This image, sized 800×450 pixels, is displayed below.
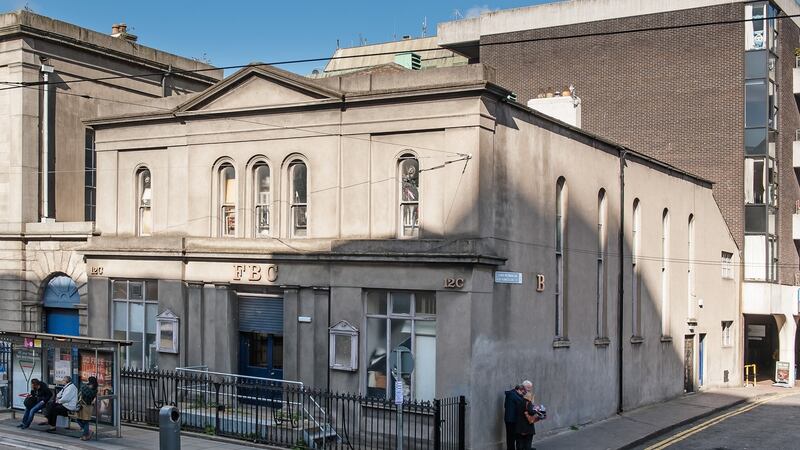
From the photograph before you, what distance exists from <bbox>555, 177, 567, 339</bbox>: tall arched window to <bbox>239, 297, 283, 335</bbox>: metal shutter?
6.97m

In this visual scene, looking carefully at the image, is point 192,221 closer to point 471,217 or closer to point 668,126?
point 471,217

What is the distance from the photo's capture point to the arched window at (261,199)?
2389 cm

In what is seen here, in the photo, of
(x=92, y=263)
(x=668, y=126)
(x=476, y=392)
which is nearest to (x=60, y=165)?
(x=92, y=263)

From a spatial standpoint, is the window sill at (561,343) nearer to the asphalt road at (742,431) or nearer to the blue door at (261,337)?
the asphalt road at (742,431)

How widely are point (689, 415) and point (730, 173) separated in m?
16.7

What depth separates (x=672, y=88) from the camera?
4312 cm

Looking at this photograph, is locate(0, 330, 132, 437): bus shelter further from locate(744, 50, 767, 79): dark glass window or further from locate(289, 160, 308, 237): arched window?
locate(744, 50, 767, 79): dark glass window

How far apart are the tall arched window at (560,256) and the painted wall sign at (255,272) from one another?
23.3 ft

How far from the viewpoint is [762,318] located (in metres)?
45.4

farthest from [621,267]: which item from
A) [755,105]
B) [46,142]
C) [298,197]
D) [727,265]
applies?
[46,142]

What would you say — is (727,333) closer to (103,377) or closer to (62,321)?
(62,321)

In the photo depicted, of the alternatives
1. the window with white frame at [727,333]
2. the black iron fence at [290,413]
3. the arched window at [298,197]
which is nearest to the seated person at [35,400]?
the black iron fence at [290,413]

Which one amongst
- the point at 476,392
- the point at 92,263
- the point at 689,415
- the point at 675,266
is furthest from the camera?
the point at 675,266

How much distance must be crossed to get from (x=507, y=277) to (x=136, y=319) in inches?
412
